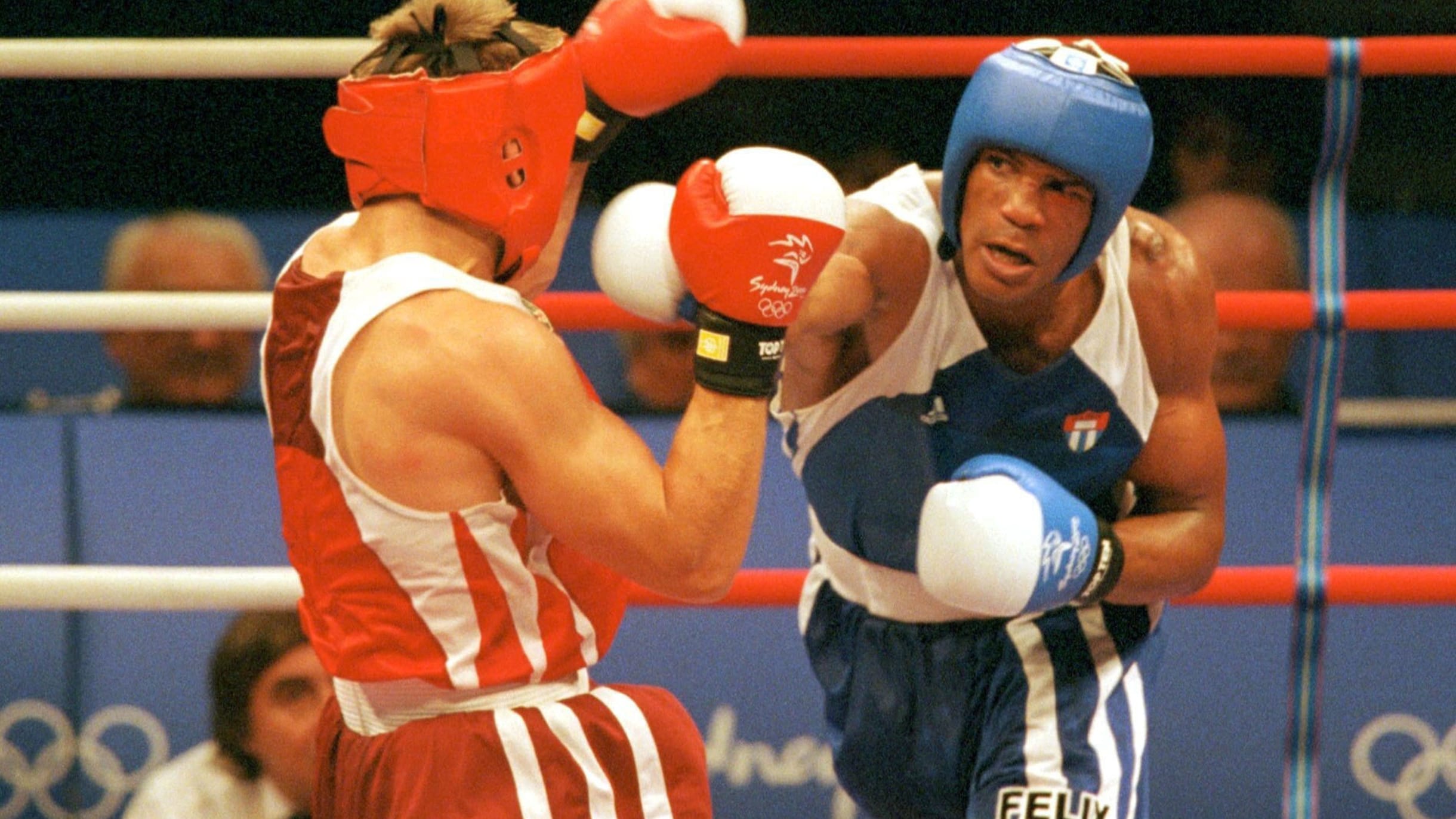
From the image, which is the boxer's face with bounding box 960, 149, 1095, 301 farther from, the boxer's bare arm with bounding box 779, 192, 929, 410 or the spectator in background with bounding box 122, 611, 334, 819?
the spectator in background with bounding box 122, 611, 334, 819

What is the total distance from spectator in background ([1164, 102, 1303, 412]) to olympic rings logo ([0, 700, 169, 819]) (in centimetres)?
206

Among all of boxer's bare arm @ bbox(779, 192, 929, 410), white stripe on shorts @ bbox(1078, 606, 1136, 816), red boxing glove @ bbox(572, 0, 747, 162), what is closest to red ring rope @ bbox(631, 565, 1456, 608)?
white stripe on shorts @ bbox(1078, 606, 1136, 816)

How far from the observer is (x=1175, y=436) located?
2068 mm

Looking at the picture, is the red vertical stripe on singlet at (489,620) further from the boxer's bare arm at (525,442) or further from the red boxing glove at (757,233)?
the red boxing glove at (757,233)

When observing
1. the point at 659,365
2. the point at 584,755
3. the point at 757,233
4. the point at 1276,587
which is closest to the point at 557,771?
the point at 584,755

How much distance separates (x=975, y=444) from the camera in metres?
2.05

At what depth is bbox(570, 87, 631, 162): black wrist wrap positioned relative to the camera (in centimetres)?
197

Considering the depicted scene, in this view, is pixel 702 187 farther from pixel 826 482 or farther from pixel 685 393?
pixel 685 393

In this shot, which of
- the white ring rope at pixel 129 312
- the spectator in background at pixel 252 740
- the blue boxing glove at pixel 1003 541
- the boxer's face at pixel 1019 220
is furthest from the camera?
the spectator in background at pixel 252 740

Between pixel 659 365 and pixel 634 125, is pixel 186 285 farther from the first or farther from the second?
pixel 634 125

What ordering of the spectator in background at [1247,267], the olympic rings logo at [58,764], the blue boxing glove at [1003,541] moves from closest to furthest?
the blue boxing glove at [1003,541] → the olympic rings logo at [58,764] → the spectator in background at [1247,267]

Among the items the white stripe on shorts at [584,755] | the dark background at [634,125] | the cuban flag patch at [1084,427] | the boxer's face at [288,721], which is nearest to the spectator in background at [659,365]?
the dark background at [634,125]

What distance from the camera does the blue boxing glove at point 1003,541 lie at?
178 centimetres

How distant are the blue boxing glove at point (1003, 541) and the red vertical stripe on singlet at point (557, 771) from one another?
0.43 m
